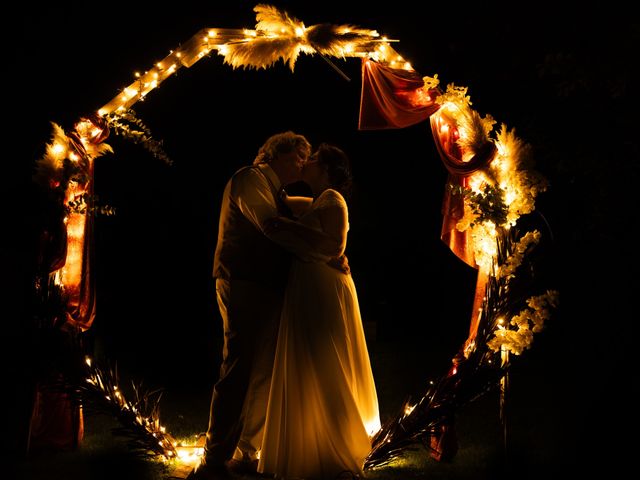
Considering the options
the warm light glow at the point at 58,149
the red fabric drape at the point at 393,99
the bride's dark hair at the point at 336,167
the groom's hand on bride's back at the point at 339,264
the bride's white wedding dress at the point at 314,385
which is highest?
the red fabric drape at the point at 393,99

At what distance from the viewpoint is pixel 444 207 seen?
17.6ft

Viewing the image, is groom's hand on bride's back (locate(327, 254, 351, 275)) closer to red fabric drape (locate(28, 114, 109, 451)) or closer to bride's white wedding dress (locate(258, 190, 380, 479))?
bride's white wedding dress (locate(258, 190, 380, 479))

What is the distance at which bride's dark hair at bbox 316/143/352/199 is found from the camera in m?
5.09

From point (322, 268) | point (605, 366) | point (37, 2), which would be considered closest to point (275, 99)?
point (37, 2)

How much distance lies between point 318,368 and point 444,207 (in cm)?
161

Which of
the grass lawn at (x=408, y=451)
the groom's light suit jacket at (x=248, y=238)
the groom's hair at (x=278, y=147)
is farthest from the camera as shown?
the groom's hair at (x=278, y=147)

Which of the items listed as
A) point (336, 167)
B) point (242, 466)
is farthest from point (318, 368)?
point (336, 167)

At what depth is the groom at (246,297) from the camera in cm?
472

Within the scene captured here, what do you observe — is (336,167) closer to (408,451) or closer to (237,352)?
(237,352)

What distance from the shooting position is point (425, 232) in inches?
455

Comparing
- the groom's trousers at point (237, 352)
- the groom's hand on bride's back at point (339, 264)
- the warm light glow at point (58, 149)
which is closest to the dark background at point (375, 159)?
the warm light glow at point (58, 149)

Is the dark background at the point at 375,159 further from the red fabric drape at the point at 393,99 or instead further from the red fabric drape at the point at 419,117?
the red fabric drape at the point at 393,99

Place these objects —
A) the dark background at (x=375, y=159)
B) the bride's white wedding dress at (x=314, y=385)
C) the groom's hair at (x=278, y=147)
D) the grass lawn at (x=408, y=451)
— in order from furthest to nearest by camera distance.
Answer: the dark background at (x=375, y=159)
the groom's hair at (x=278, y=147)
the grass lawn at (x=408, y=451)
the bride's white wedding dress at (x=314, y=385)

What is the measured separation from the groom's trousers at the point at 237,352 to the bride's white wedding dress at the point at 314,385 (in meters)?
0.16
